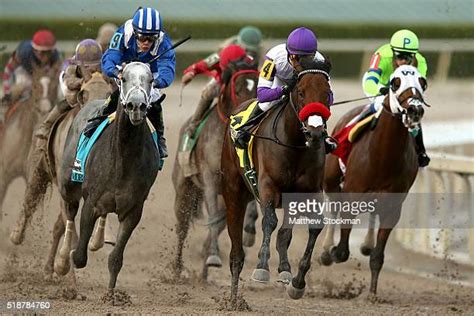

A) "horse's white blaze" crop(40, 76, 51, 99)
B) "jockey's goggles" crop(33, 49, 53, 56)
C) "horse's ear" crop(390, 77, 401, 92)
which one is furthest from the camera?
"jockey's goggles" crop(33, 49, 53, 56)

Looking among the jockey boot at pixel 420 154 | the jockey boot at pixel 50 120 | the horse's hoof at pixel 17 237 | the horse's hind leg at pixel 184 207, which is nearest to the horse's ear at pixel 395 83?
the jockey boot at pixel 420 154

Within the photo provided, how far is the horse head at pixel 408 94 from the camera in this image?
335 inches

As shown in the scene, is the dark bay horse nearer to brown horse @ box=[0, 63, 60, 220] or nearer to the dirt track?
the dirt track

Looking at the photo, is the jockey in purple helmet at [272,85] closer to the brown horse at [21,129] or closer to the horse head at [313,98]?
the horse head at [313,98]

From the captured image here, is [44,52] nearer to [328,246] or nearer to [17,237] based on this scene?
[17,237]

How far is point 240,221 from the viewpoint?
8453 millimetres

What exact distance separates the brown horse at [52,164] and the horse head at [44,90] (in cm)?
148

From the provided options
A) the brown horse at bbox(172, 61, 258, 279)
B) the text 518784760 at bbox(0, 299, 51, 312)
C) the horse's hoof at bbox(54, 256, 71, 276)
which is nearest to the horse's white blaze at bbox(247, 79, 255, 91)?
the brown horse at bbox(172, 61, 258, 279)

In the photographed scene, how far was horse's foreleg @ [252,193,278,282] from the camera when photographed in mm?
7359

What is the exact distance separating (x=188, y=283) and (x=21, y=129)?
2.81 metres

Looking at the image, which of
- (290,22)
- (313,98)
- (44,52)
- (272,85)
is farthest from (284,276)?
(290,22)

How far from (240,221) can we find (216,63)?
8.69 ft

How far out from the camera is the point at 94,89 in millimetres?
9195

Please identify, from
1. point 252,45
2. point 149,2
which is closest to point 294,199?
point 252,45
